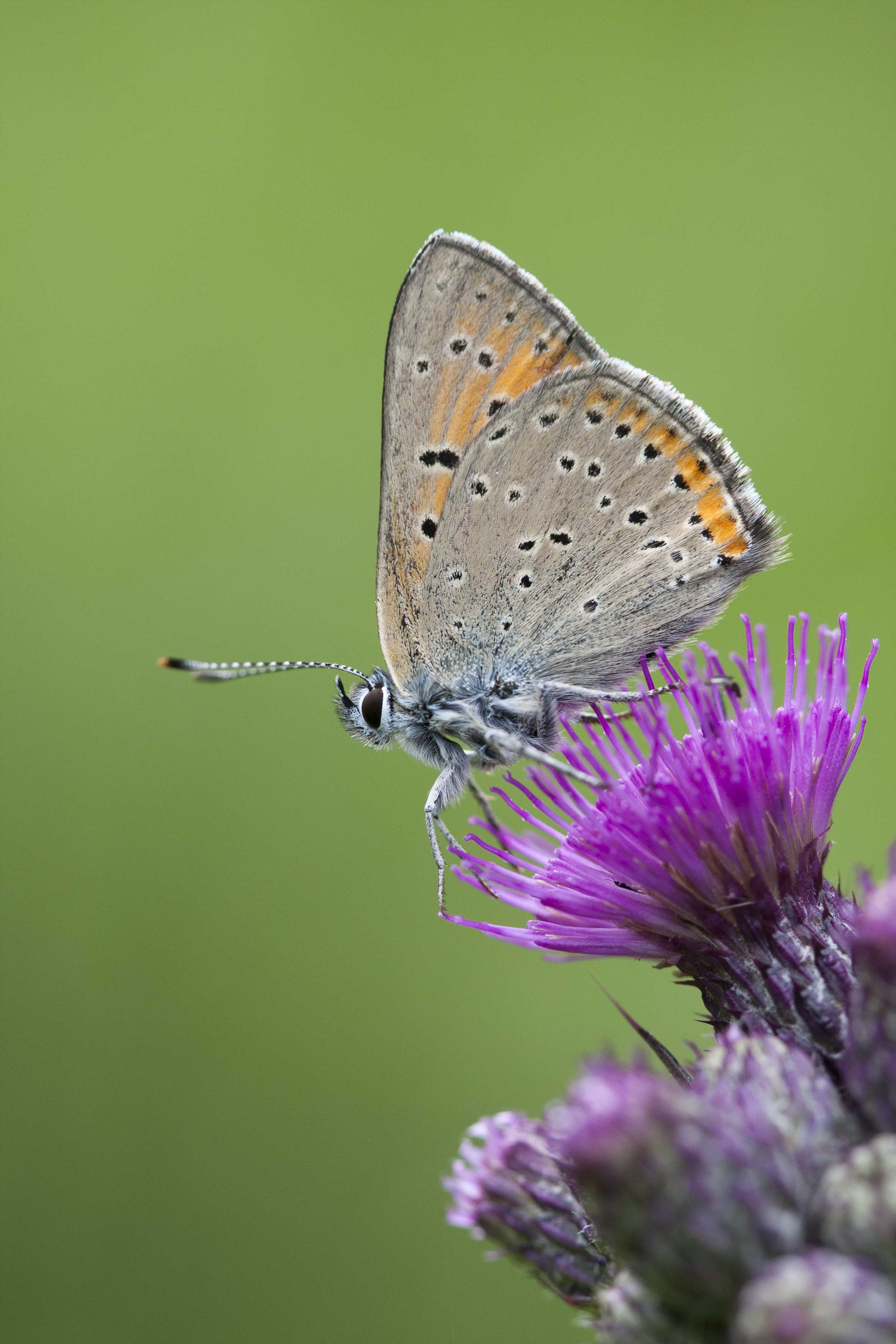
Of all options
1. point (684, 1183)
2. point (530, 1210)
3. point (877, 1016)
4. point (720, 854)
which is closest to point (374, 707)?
point (720, 854)

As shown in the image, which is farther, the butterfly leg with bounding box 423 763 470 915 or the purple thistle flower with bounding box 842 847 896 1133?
the butterfly leg with bounding box 423 763 470 915

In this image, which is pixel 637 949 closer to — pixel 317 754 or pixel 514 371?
pixel 514 371

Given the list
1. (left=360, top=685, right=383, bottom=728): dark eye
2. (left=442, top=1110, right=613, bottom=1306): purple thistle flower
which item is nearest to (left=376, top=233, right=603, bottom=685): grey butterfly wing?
(left=360, top=685, right=383, bottom=728): dark eye

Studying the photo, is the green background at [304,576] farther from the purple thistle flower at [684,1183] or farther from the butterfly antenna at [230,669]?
the purple thistle flower at [684,1183]

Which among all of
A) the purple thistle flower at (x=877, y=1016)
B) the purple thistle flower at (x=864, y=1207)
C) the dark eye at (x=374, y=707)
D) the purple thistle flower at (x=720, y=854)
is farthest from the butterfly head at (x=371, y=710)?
the purple thistle flower at (x=864, y=1207)

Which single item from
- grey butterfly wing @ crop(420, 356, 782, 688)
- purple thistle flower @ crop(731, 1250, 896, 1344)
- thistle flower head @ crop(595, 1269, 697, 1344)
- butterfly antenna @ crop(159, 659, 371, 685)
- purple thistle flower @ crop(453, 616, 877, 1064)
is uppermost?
butterfly antenna @ crop(159, 659, 371, 685)

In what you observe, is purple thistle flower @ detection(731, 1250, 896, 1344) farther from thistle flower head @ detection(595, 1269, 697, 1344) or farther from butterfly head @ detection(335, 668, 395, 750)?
butterfly head @ detection(335, 668, 395, 750)

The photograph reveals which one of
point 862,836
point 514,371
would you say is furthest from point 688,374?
point 514,371

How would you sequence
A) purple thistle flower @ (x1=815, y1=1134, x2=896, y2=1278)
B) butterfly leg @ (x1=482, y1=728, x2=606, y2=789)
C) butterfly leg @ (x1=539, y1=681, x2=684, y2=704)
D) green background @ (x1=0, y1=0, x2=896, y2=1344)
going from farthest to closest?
green background @ (x1=0, y1=0, x2=896, y2=1344), butterfly leg @ (x1=539, y1=681, x2=684, y2=704), butterfly leg @ (x1=482, y1=728, x2=606, y2=789), purple thistle flower @ (x1=815, y1=1134, x2=896, y2=1278)
